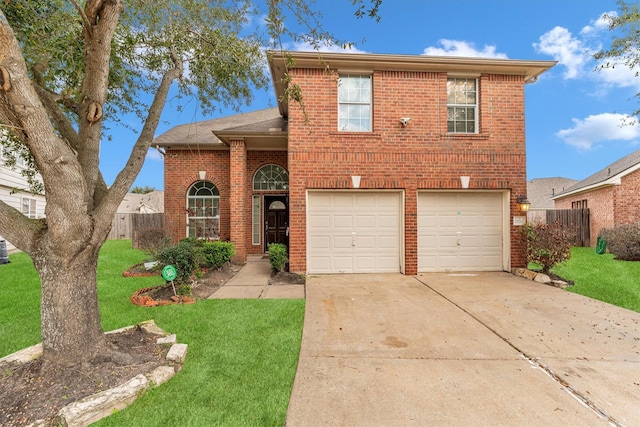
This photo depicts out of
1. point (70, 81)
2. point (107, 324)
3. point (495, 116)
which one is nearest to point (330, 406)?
point (107, 324)

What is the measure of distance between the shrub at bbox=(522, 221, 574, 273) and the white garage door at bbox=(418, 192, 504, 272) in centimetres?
77

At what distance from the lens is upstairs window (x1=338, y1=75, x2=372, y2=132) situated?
25.3 feet

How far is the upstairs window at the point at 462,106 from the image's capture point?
26.1 ft

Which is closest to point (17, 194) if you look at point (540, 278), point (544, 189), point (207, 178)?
point (207, 178)

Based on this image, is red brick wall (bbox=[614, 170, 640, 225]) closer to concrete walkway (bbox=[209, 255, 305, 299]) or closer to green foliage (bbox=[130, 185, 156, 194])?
concrete walkway (bbox=[209, 255, 305, 299])

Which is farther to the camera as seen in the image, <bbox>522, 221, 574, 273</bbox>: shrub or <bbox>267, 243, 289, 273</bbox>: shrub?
<bbox>267, 243, 289, 273</bbox>: shrub

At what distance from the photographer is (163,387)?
2.69 meters

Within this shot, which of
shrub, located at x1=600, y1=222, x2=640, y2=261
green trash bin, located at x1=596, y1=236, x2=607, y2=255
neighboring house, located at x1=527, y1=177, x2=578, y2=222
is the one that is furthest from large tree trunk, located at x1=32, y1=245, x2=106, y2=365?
neighboring house, located at x1=527, y1=177, x2=578, y2=222

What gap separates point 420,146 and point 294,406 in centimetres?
692

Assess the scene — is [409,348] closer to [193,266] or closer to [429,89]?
[193,266]

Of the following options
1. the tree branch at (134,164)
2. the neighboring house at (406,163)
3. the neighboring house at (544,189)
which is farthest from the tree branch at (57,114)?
the neighboring house at (544,189)

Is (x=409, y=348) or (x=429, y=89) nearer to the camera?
(x=409, y=348)

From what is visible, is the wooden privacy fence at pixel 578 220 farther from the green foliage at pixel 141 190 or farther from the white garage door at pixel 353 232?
the green foliage at pixel 141 190

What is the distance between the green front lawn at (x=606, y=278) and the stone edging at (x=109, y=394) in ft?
24.3
